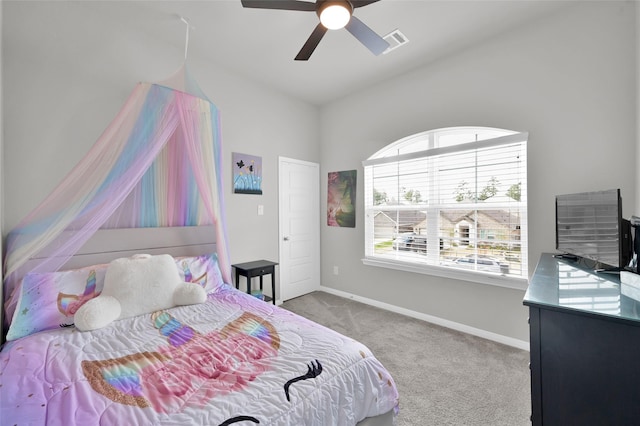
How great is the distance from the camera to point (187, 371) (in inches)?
51.5

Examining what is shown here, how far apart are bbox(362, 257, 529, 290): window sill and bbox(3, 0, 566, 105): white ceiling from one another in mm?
2453

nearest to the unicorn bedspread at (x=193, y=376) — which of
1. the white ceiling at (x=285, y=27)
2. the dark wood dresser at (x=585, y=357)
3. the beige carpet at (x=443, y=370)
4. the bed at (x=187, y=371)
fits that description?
the bed at (x=187, y=371)

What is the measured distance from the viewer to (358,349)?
153 centimetres

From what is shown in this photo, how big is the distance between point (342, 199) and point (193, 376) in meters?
3.21

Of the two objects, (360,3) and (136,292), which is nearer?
(360,3)

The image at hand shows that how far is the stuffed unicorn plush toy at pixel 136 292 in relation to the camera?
179cm

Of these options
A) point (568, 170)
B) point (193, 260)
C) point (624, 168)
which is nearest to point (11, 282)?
point (193, 260)

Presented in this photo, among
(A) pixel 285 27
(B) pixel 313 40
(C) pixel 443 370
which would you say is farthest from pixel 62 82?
(C) pixel 443 370

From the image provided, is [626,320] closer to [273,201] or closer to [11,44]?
[273,201]

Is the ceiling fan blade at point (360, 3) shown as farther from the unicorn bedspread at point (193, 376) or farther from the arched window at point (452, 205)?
the unicorn bedspread at point (193, 376)

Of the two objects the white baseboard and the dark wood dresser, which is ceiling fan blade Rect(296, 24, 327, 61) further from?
the white baseboard

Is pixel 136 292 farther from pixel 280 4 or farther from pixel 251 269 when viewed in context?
pixel 280 4

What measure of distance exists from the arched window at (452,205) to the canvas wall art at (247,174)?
5.00 feet

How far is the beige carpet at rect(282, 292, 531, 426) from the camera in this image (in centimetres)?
181
